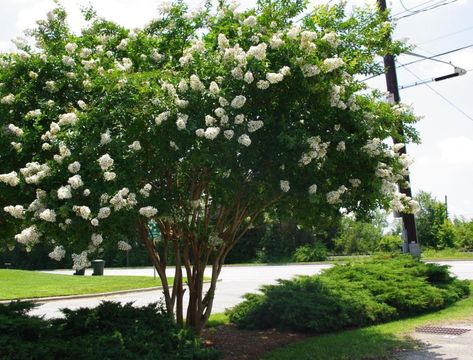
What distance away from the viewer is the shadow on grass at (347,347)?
7141 mm

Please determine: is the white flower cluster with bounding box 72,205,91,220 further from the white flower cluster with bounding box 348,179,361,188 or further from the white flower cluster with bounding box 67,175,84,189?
the white flower cluster with bounding box 348,179,361,188

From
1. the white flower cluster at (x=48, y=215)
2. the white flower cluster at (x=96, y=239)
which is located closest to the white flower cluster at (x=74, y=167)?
the white flower cluster at (x=48, y=215)

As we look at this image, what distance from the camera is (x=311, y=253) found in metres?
38.1

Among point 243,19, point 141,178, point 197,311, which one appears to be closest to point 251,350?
point 197,311

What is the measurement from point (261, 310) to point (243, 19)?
510 centimetres

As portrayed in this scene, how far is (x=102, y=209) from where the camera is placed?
4.86m

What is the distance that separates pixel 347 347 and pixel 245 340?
171cm

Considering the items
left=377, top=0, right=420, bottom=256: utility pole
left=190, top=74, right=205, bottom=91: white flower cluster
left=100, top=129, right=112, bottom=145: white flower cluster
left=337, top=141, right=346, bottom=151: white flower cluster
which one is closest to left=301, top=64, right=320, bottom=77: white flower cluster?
left=337, top=141, right=346, bottom=151: white flower cluster

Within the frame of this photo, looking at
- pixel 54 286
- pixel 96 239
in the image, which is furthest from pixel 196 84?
pixel 54 286

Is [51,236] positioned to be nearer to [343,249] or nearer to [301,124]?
[301,124]

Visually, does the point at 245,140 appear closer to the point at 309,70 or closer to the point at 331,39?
the point at 309,70

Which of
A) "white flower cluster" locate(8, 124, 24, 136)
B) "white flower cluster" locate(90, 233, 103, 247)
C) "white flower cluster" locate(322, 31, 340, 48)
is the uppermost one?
"white flower cluster" locate(322, 31, 340, 48)

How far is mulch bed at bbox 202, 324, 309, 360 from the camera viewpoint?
7.64 m

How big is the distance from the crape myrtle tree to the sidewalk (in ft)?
6.61
